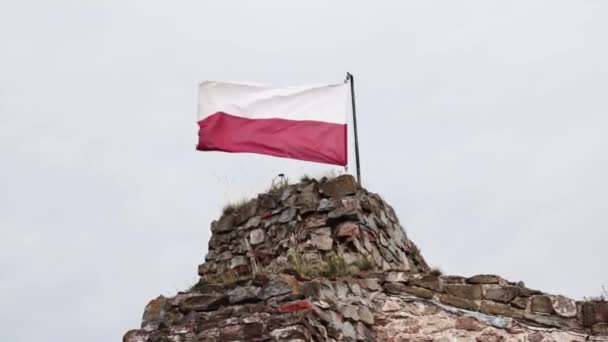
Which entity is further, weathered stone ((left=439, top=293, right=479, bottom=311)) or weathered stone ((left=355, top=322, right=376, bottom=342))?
weathered stone ((left=439, top=293, right=479, bottom=311))

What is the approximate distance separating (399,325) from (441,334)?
0.36m

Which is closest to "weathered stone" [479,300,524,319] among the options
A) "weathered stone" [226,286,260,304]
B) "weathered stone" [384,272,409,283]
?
"weathered stone" [384,272,409,283]

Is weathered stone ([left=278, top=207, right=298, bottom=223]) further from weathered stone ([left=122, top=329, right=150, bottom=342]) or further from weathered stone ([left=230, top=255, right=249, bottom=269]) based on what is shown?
weathered stone ([left=122, top=329, right=150, bottom=342])

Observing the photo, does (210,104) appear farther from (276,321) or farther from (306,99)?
(276,321)

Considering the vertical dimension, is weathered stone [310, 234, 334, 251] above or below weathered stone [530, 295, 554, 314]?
above

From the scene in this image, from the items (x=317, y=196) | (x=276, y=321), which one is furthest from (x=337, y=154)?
(x=276, y=321)

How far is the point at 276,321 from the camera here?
27.0 ft

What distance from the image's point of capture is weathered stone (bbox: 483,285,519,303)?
9336 mm

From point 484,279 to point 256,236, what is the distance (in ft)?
7.78

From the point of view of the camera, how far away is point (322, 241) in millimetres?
10164

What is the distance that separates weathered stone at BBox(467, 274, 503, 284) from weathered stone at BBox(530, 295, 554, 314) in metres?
0.36

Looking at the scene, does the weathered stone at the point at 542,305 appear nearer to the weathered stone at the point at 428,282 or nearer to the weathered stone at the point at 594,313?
the weathered stone at the point at 594,313

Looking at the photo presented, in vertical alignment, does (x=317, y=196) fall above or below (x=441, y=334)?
above

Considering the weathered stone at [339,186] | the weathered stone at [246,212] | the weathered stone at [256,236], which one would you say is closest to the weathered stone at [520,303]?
the weathered stone at [339,186]
